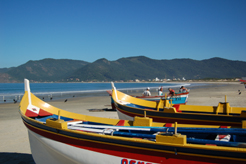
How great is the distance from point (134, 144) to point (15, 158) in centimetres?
462

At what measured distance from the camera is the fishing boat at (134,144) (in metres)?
2.80

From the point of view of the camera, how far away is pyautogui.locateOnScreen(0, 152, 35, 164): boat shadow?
6.00m

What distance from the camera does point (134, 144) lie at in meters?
3.22

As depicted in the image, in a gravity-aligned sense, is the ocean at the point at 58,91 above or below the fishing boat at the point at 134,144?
below

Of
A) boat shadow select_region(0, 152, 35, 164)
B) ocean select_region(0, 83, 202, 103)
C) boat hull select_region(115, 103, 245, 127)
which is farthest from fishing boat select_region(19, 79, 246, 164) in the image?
ocean select_region(0, 83, 202, 103)

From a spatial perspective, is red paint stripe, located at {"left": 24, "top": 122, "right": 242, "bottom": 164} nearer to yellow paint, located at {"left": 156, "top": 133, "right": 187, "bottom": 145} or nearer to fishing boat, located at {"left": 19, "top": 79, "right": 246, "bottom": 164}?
fishing boat, located at {"left": 19, "top": 79, "right": 246, "bottom": 164}

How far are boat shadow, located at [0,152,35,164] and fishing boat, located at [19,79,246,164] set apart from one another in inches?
45.6

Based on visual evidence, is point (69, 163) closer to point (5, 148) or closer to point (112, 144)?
point (112, 144)

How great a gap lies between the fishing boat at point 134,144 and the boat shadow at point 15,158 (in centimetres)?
116

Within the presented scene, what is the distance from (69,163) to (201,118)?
4.14 metres

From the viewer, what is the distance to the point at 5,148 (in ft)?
23.0

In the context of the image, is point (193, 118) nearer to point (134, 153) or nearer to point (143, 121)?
point (143, 121)

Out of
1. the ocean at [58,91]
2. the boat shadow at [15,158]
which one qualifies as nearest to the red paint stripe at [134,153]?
the boat shadow at [15,158]

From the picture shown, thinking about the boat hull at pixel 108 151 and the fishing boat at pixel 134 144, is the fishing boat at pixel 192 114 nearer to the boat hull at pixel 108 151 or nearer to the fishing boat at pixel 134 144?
the fishing boat at pixel 134 144
